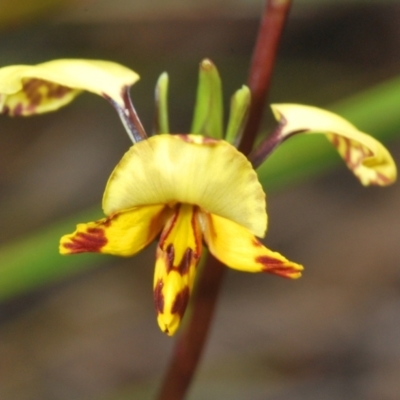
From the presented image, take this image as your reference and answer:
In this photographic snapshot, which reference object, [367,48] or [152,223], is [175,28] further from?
[152,223]

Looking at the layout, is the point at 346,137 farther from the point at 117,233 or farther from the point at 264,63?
the point at 117,233

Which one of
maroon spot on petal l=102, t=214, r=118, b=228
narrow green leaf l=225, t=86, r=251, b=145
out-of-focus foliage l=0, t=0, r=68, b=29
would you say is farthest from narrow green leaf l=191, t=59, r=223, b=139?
out-of-focus foliage l=0, t=0, r=68, b=29

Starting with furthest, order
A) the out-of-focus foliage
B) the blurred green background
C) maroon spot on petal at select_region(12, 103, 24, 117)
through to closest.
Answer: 1. the blurred green background
2. the out-of-focus foliage
3. maroon spot on petal at select_region(12, 103, 24, 117)

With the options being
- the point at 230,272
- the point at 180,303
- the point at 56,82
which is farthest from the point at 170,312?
the point at 230,272

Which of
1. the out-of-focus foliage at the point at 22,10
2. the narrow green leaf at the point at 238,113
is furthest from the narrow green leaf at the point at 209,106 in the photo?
the out-of-focus foliage at the point at 22,10

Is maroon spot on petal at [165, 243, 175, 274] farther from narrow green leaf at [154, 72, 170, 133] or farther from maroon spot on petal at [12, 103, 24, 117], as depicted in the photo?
maroon spot on petal at [12, 103, 24, 117]

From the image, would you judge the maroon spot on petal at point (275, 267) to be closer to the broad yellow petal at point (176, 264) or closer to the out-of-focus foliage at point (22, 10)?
the broad yellow petal at point (176, 264)
